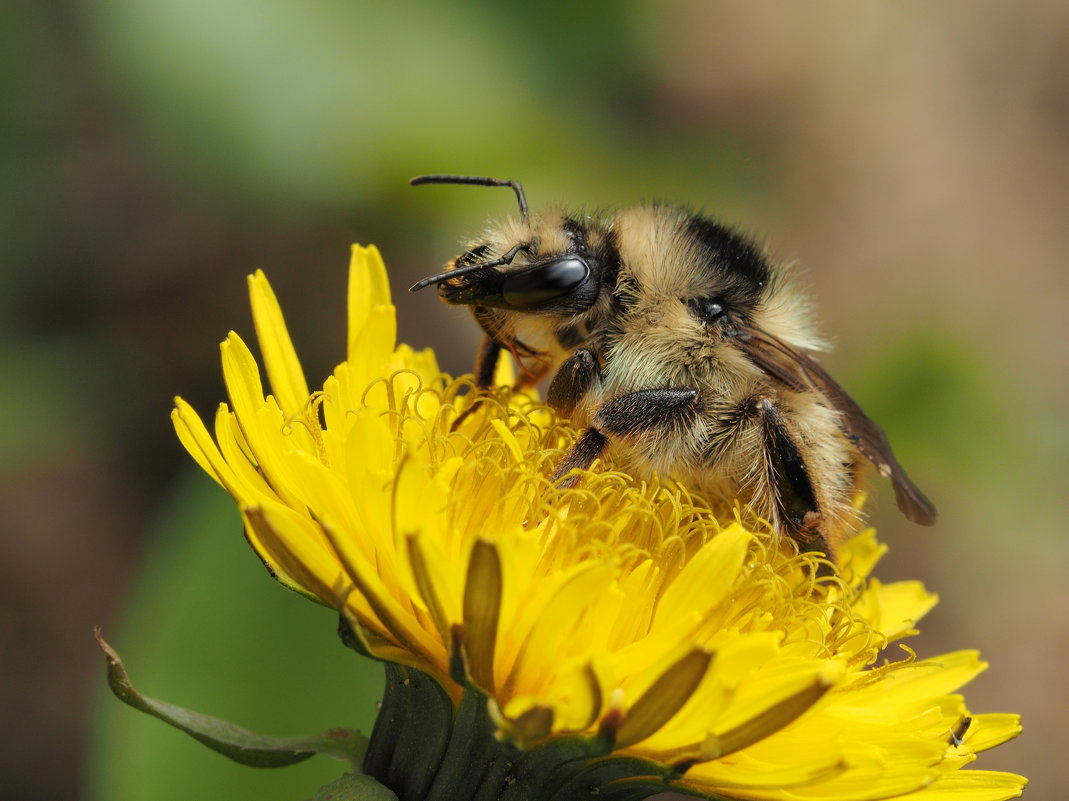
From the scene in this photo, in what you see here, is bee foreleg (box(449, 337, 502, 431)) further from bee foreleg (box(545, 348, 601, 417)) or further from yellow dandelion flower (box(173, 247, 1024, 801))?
bee foreleg (box(545, 348, 601, 417))

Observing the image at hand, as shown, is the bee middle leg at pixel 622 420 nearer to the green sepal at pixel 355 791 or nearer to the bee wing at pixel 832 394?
the bee wing at pixel 832 394

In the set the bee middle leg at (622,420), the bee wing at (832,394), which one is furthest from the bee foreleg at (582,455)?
the bee wing at (832,394)

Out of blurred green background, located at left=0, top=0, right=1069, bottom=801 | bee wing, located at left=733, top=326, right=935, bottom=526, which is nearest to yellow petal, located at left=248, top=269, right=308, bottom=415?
bee wing, located at left=733, top=326, right=935, bottom=526

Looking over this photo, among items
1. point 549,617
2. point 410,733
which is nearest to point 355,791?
point 410,733

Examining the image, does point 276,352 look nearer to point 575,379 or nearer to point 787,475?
point 575,379

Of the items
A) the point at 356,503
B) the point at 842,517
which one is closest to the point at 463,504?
the point at 356,503

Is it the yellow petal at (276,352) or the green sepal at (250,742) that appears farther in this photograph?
the yellow petal at (276,352)

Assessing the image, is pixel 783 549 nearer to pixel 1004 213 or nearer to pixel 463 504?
pixel 463 504
